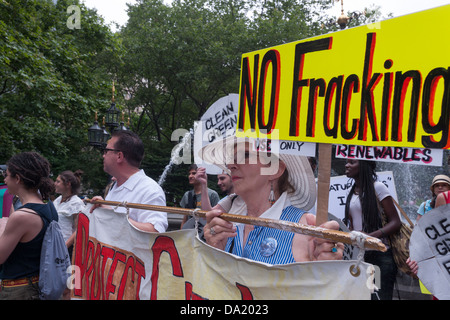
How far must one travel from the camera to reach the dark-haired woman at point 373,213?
379 cm

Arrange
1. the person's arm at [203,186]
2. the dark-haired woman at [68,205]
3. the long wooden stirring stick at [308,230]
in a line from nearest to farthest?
the long wooden stirring stick at [308,230] < the person's arm at [203,186] < the dark-haired woman at [68,205]

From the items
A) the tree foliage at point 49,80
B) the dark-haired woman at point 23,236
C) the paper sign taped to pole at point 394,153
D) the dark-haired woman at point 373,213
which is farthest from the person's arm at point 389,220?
the tree foliage at point 49,80

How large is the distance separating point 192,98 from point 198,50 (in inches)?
116

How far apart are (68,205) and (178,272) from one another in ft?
10.6

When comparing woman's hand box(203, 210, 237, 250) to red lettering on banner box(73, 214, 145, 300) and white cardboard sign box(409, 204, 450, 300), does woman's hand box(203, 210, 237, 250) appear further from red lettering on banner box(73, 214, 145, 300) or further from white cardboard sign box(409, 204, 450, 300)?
white cardboard sign box(409, 204, 450, 300)

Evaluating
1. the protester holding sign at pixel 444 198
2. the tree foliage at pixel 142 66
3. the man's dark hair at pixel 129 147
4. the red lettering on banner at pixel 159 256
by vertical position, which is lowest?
the red lettering on banner at pixel 159 256

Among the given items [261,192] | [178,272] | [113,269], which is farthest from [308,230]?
[113,269]

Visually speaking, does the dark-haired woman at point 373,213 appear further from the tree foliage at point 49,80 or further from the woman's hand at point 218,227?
the tree foliage at point 49,80

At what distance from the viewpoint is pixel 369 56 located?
1918 mm

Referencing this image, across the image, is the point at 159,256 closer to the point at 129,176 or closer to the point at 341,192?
the point at 129,176

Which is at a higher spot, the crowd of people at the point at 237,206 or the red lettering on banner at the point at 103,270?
the crowd of people at the point at 237,206

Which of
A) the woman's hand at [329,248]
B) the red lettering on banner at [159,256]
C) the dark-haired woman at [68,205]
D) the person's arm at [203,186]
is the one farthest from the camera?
the dark-haired woman at [68,205]
